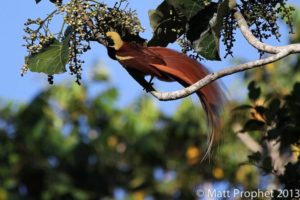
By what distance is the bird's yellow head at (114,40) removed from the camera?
8.08 feet

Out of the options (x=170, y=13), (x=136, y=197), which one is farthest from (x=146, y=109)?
(x=170, y=13)

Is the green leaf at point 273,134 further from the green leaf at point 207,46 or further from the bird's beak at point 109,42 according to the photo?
the bird's beak at point 109,42

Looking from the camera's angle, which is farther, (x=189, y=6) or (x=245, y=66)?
(x=189, y=6)

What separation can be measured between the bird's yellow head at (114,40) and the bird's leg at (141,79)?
0.32 ft

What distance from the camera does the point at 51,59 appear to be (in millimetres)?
2475

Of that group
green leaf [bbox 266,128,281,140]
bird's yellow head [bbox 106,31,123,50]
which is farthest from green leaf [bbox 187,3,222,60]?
green leaf [bbox 266,128,281,140]

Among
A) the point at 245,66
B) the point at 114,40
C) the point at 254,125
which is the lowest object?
the point at 245,66

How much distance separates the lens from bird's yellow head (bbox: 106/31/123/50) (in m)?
2.46

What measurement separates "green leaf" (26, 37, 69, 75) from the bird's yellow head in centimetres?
13

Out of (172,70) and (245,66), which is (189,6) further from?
(245,66)

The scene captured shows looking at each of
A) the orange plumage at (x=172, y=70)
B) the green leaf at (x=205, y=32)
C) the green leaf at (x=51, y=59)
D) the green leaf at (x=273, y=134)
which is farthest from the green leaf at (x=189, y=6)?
the green leaf at (x=273, y=134)

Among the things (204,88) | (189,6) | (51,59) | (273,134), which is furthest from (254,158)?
(51,59)

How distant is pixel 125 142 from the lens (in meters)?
8.74

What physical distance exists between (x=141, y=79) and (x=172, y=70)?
0.33 ft
